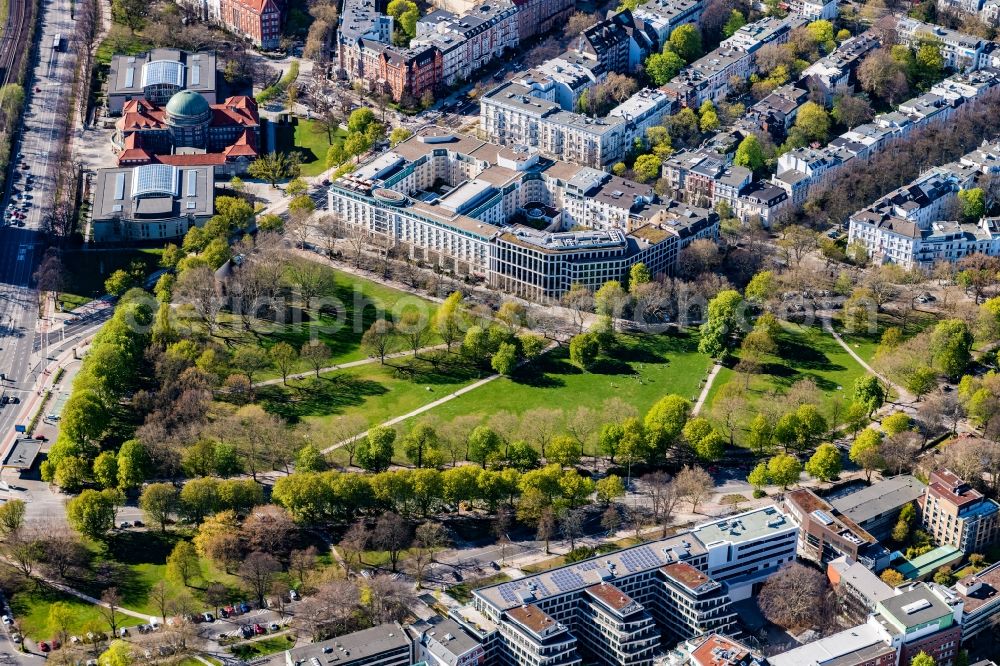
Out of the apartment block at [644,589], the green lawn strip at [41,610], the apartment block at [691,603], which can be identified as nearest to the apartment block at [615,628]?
the apartment block at [644,589]

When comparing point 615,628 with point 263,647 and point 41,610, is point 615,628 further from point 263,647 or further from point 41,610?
point 41,610

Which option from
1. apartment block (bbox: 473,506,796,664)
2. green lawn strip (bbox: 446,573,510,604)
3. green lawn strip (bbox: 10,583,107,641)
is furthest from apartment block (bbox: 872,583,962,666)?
green lawn strip (bbox: 10,583,107,641)

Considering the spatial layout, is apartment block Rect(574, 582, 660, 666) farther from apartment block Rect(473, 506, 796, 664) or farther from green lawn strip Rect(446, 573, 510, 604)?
green lawn strip Rect(446, 573, 510, 604)

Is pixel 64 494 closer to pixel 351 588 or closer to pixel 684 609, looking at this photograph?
pixel 351 588

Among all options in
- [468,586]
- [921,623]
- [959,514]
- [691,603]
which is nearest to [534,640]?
[468,586]

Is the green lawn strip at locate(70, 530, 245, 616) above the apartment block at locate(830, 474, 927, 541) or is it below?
below

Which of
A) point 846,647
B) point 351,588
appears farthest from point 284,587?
point 846,647

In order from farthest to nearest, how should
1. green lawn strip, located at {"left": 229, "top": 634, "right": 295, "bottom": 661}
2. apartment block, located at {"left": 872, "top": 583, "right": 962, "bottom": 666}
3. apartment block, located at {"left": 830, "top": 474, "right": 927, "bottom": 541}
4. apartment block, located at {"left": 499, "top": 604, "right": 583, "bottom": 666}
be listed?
1. apartment block, located at {"left": 830, "top": 474, "right": 927, "bottom": 541}
2. green lawn strip, located at {"left": 229, "top": 634, "right": 295, "bottom": 661}
3. apartment block, located at {"left": 872, "top": 583, "right": 962, "bottom": 666}
4. apartment block, located at {"left": 499, "top": 604, "right": 583, "bottom": 666}
